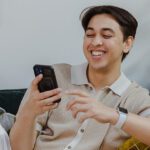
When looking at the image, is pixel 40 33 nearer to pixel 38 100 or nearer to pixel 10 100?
pixel 10 100

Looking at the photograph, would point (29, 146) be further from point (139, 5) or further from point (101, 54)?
point (139, 5)

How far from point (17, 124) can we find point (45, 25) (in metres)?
0.75

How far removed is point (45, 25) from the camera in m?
1.96

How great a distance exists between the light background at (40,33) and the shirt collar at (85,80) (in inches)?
18.3

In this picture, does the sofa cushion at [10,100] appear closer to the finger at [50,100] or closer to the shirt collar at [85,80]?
the shirt collar at [85,80]

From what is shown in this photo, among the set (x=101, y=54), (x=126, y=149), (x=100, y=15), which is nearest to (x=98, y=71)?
(x=101, y=54)

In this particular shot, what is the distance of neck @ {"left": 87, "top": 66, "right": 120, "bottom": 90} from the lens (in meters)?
1.48

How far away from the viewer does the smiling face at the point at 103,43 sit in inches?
56.2

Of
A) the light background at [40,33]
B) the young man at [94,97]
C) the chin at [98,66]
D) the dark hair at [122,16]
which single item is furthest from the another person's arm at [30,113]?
the light background at [40,33]

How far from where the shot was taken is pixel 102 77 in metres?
1.49

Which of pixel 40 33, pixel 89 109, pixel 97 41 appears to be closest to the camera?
pixel 89 109

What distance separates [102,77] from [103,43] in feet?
0.48

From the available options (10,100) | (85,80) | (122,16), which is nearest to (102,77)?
(85,80)

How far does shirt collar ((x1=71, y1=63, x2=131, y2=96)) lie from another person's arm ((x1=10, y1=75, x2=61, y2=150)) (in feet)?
0.81
